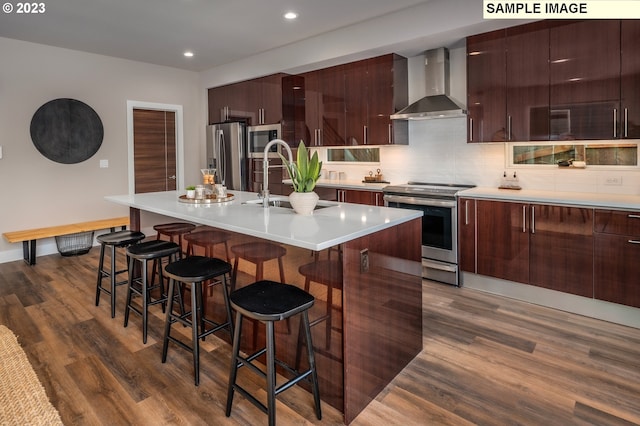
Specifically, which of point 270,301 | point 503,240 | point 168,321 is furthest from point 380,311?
point 503,240

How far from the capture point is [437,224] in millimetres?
3980

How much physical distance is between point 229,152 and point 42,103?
246 centimetres

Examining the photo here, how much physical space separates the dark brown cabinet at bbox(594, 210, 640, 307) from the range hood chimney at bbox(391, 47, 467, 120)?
1.69m

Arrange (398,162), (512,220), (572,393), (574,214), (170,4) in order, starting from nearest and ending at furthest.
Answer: (572,393)
(574,214)
(512,220)
(170,4)
(398,162)

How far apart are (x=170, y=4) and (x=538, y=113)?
11.5 feet

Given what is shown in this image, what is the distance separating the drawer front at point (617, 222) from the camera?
2.86 meters

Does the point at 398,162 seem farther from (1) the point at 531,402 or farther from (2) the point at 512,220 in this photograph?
(1) the point at 531,402

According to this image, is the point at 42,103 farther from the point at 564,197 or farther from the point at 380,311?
the point at 564,197

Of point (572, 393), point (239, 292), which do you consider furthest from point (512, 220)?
Result: point (239, 292)

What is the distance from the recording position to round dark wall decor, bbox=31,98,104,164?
16.6 feet

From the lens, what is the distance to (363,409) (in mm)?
2035

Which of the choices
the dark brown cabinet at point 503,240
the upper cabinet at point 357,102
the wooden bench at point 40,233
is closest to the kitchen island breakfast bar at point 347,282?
the dark brown cabinet at point 503,240

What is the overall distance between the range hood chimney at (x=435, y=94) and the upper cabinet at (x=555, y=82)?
29 centimetres

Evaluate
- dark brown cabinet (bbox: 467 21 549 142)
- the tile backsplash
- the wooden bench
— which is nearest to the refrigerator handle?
the wooden bench
